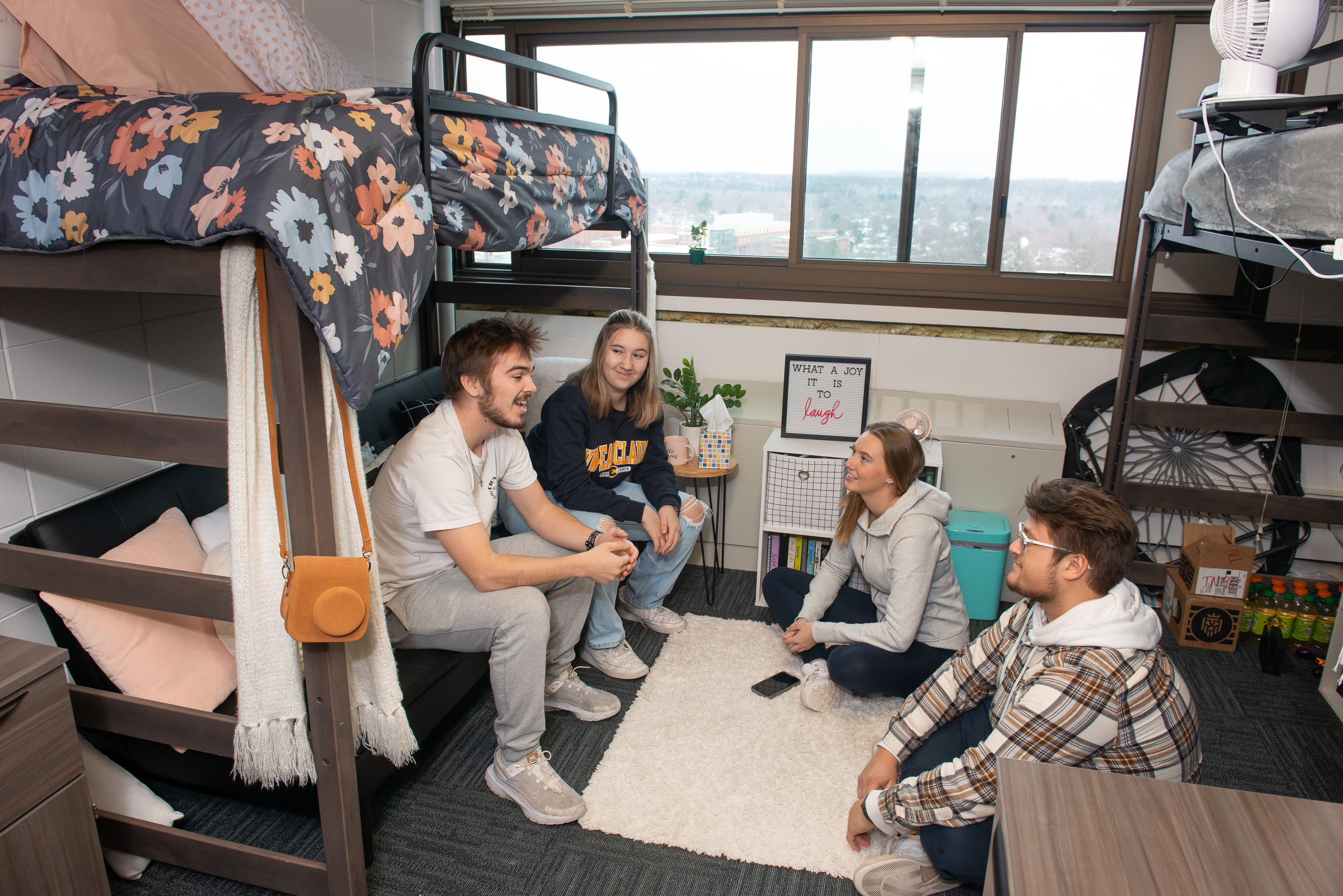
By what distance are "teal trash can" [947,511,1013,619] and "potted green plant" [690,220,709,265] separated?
1465mm

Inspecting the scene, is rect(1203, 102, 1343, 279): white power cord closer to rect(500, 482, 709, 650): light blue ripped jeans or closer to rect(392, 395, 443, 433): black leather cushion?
rect(500, 482, 709, 650): light blue ripped jeans

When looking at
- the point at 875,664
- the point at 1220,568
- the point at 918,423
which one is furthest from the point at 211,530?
the point at 1220,568

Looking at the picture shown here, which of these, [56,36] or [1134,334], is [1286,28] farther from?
[56,36]

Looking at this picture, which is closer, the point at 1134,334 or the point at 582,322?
the point at 1134,334

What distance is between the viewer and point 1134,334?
2852 millimetres

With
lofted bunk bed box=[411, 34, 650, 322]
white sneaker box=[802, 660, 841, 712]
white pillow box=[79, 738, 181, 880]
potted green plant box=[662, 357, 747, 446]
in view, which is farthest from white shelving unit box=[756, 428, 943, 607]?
white pillow box=[79, 738, 181, 880]

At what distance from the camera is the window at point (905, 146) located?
3250mm

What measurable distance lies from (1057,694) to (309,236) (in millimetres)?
1484

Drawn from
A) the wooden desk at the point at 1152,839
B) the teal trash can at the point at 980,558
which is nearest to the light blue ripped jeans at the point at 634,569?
the teal trash can at the point at 980,558

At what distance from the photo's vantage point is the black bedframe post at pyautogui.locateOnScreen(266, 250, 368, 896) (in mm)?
1410

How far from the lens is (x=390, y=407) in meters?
3.02

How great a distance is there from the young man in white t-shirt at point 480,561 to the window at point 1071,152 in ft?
6.97

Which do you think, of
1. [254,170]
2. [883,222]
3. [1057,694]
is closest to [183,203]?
[254,170]

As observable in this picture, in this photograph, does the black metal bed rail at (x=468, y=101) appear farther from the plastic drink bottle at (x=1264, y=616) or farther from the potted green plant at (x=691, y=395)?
the plastic drink bottle at (x=1264, y=616)
